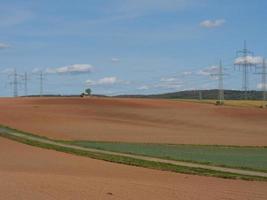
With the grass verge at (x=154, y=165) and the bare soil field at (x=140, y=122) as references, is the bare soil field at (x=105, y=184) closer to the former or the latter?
the grass verge at (x=154, y=165)

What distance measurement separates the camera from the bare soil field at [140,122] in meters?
55.2

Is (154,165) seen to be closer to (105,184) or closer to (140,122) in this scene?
(105,184)

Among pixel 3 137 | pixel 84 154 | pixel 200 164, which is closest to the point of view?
pixel 200 164

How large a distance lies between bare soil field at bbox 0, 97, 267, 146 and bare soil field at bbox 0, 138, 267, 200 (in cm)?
2414

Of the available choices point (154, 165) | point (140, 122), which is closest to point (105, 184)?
point (154, 165)

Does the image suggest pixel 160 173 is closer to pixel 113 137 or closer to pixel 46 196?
pixel 46 196

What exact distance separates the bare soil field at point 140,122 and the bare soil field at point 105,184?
2414cm

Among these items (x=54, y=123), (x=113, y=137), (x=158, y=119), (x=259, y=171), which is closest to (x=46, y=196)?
(x=259, y=171)

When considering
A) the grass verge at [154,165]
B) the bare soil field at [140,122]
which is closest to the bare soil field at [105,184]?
the grass verge at [154,165]

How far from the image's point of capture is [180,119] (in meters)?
78.6

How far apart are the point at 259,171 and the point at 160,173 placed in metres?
5.17

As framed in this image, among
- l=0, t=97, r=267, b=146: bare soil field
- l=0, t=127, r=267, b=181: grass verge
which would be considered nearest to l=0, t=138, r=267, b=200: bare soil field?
l=0, t=127, r=267, b=181: grass verge

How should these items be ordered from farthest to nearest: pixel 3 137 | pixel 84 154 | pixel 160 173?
pixel 3 137
pixel 84 154
pixel 160 173

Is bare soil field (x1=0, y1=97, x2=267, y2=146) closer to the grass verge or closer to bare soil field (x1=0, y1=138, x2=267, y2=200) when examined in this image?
the grass verge
